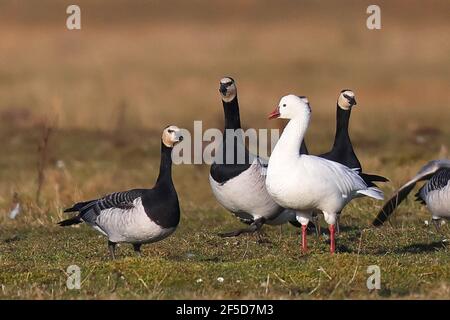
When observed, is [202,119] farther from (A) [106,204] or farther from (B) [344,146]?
(A) [106,204]

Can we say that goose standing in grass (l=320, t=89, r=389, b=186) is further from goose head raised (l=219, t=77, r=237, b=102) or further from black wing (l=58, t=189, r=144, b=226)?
black wing (l=58, t=189, r=144, b=226)

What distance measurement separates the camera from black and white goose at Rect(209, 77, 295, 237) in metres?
11.2

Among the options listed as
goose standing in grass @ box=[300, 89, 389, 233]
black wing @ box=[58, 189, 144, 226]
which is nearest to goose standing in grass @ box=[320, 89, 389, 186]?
goose standing in grass @ box=[300, 89, 389, 233]

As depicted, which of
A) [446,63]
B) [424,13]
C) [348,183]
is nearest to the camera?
[348,183]

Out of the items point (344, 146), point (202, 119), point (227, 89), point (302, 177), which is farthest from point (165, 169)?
point (202, 119)

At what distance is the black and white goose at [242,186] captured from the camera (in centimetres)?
1123

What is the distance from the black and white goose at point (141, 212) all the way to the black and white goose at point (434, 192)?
2752 millimetres

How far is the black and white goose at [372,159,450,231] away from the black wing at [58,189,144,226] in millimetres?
3102

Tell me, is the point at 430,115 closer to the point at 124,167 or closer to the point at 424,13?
the point at 124,167

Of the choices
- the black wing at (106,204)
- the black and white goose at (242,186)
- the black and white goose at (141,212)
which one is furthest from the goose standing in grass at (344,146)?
the black wing at (106,204)

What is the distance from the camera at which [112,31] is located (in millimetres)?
37031

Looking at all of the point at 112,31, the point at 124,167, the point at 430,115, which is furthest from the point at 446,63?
the point at 124,167

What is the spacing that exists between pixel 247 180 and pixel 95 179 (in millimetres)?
7056

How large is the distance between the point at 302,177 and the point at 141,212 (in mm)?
1618
